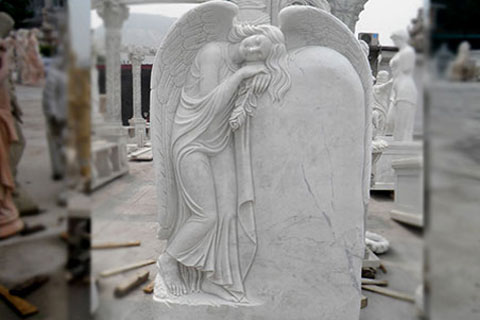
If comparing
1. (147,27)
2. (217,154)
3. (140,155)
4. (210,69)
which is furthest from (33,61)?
(140,155)

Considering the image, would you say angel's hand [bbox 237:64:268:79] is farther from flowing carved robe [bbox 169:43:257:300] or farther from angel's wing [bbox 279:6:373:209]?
angel's wing [bbox 279:6:373:209]

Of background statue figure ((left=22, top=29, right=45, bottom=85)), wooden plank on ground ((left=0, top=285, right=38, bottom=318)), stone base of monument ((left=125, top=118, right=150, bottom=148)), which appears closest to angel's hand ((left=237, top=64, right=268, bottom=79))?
background statue figure ((left=22, top=29, right=45, bottom=85))

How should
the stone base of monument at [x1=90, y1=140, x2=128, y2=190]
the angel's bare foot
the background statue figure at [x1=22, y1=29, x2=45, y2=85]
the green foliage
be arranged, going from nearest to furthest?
the stone base of monument at [x1=90, y1=140, x2=128, y2=190] < the background statue figure at [x1=22, y1=29, x2=45, y2=85] < the green foliage < the angel's bare foot

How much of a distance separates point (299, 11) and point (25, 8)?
1150 millimetres

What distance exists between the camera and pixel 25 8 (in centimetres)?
138

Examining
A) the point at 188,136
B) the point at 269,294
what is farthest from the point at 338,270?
the point at 188,136

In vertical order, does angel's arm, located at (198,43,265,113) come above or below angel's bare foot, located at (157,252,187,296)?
above

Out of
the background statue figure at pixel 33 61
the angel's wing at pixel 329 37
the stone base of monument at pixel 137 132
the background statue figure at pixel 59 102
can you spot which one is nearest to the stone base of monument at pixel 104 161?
the background statue figure at pixel 59 102

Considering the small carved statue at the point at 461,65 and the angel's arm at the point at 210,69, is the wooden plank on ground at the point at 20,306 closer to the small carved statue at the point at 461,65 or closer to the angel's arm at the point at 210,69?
the angel's arm at the point at 210,69

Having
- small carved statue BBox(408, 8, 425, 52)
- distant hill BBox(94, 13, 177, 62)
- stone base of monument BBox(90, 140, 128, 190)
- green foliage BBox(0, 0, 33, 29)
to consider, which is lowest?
stone base of monument BBox(90, 140, 128, 190)

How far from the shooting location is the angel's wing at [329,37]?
1.77 m

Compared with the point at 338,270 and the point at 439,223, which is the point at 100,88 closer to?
the point at 439,223

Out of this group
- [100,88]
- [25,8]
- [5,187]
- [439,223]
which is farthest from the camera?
[5,187]

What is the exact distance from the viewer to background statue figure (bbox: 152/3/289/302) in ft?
5.90
